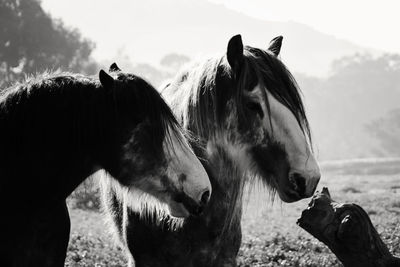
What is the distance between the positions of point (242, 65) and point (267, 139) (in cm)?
70

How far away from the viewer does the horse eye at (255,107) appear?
4742 mm

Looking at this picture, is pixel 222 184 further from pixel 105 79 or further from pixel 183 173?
pixel 105 79

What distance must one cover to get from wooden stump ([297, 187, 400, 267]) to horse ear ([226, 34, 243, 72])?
1.89m

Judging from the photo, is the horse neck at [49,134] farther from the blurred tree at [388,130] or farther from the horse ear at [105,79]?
the blurred tree at [388,130]

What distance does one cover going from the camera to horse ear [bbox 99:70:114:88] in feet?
13.7

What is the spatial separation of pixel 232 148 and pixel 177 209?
0.93m

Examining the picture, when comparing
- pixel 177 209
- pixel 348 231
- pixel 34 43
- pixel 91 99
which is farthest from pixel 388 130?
pixel 91 99

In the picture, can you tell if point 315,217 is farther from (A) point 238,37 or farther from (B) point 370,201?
(B) point 370,201

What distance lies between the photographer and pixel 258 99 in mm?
4766

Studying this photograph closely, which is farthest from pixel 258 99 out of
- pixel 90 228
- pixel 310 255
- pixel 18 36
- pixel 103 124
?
pixel 18 36

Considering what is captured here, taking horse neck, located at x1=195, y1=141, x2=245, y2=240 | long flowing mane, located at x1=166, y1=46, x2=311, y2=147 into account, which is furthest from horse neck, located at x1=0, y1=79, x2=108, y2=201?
horse neck, located at x1=195, y1=141, x2=245, y2=240

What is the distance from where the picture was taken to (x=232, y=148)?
495cm

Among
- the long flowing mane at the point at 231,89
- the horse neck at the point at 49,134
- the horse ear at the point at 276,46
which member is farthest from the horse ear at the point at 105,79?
the horse ear at the point at 276,46

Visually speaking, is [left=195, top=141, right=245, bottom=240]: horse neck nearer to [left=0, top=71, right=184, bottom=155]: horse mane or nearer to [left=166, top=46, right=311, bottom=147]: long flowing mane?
[left=166, top=46, right=311, bottom=147]: long flowing mane
